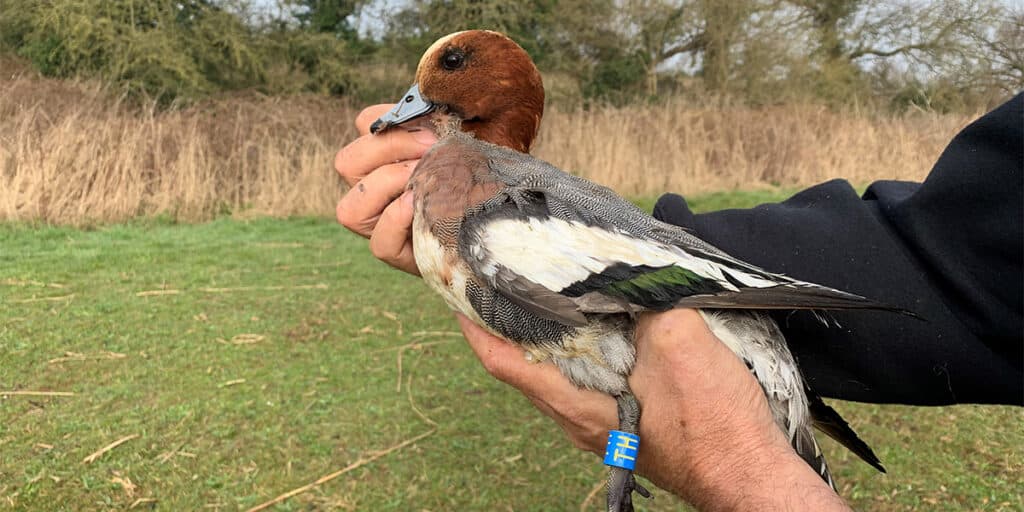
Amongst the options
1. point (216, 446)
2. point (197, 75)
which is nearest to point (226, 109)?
point (197, 75)

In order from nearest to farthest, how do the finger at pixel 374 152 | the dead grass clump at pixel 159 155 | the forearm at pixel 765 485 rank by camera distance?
the forearm at pixel 765 485, the finger at pixel 374 152, the dead grass clump at pixel 159 155

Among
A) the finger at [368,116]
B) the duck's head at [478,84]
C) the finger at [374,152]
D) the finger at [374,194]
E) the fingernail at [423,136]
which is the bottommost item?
the finger at [374,194]

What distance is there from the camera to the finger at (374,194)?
69.2 inches

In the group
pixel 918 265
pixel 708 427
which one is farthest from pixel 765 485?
pixel 918 265

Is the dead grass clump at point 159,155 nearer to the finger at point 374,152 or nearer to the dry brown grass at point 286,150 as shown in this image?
the dry brown grass at point 286,150

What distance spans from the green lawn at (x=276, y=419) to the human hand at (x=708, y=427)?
1.15 m

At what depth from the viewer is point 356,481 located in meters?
2.46


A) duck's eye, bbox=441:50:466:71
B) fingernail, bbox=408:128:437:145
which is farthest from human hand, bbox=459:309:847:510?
duck's eye, bbox=441:50:466:71

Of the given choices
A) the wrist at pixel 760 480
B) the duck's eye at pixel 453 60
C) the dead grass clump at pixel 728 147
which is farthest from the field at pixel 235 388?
the dead grass clump at pixel 728 147

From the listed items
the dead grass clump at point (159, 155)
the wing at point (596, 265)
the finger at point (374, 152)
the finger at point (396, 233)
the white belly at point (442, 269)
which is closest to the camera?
the wing at point (596, 265)

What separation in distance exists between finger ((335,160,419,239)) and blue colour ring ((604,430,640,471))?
0.82 metres

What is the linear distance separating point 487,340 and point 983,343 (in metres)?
1.03

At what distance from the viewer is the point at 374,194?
176 centimetres

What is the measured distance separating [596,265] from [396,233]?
58cm
